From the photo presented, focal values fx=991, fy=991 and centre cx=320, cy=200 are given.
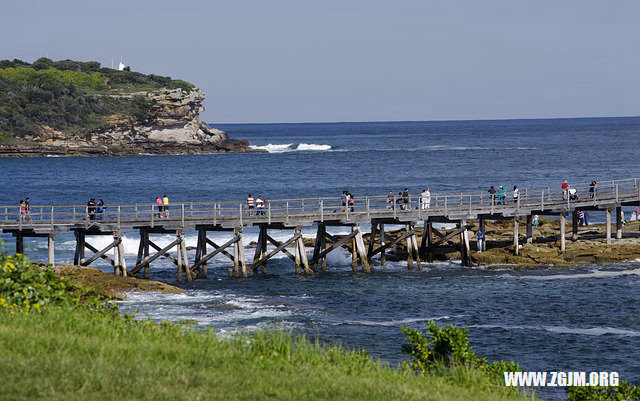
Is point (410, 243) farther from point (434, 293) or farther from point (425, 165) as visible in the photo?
point (425, 165)

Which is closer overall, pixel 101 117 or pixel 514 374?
pixel 514 374

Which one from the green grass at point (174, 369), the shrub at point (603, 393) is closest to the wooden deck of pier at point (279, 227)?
the green grass at point (174, 369)

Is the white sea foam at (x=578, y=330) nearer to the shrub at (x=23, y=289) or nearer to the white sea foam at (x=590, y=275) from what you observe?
the white sea foam at (x=590, y=275)

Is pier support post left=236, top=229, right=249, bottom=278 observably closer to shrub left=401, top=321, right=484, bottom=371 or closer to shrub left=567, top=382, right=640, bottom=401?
shrub left=401, top=321, right=484, bottom=371

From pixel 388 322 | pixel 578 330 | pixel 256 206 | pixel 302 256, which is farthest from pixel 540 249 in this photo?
pixel 388 322

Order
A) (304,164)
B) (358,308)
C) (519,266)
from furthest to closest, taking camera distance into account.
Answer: (304,164) < (519,266) < (358,308)

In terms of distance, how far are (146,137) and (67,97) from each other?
1658 cm

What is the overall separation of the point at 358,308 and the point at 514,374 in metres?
14.1

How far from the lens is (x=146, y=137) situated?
157 metres

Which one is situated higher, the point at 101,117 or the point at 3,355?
the point at 101,117

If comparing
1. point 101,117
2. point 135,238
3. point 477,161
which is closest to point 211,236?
point 135,238

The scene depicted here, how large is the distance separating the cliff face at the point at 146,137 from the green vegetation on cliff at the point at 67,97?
1.15m

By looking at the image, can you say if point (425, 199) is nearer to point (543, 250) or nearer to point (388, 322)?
point (543, 250)

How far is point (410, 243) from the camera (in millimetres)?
47094
